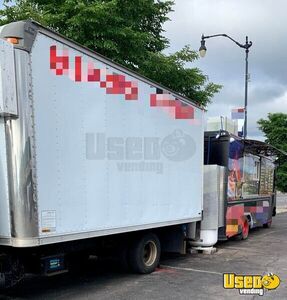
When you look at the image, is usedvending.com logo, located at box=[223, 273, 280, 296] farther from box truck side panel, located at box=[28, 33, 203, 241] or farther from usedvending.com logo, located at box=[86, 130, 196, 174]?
usedvending.com logo, located at box=[86, 130, 196, 174]

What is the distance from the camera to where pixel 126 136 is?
7.95 metres

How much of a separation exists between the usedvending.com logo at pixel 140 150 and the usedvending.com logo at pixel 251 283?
2.27 m

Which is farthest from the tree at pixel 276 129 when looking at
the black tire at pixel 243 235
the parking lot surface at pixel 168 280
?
the parking lot surface at pixel 168 280

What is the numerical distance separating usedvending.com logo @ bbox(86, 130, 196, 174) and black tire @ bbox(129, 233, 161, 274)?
1.29 m

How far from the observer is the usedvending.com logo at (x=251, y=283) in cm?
775

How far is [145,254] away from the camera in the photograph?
9117 millimetres

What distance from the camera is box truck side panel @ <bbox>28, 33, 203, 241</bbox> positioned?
6359mm

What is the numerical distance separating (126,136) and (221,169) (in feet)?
13.6

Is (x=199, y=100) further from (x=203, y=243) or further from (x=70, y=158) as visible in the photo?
(x=70, y=158)

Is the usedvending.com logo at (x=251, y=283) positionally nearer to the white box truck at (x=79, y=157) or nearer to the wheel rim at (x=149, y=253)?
the wheel rim at (x=149, y=253)

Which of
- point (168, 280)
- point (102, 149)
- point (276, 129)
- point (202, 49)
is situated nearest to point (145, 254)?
point (168, 280)

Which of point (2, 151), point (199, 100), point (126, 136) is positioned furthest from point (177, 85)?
point (2, 151)

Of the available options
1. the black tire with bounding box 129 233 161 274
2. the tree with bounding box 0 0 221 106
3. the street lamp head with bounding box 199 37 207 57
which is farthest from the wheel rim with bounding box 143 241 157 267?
the street lamp head with bounding box 199 37 207 57

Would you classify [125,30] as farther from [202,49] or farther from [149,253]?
[202,49]
